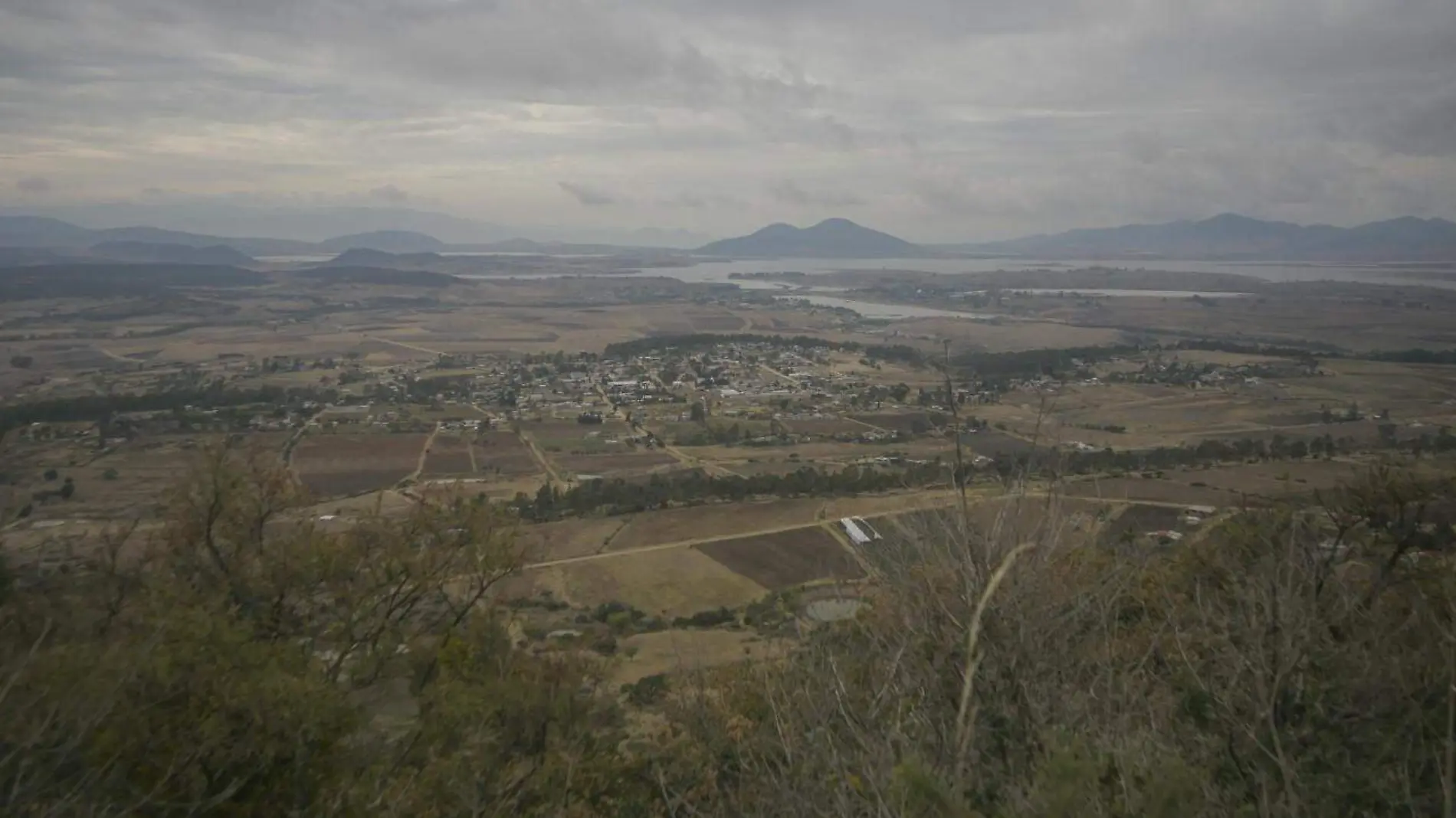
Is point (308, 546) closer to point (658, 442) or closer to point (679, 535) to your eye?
point (679, 535)

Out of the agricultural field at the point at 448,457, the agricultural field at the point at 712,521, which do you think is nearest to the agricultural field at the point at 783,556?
the agricultural field at the point at 712,521

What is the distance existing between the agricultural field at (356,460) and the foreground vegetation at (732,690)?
1652 centimetres

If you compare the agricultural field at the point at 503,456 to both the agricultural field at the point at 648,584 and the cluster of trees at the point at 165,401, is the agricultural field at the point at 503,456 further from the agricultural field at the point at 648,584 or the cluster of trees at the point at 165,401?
the cluster of trees at the point at 165,401

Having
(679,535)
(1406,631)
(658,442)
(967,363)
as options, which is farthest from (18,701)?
(967,363)

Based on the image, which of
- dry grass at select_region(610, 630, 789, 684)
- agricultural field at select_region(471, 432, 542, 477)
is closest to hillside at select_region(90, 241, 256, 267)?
agricultural field at select_region(471, 432, 542, 477)

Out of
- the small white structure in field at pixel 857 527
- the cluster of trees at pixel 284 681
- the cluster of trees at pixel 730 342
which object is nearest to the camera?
the cluster of trees at pixel 284 681

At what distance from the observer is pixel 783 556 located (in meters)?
20.7

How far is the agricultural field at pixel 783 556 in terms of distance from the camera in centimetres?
1886

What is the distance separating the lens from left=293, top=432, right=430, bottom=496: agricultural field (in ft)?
83.4

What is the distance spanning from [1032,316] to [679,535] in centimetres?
5929

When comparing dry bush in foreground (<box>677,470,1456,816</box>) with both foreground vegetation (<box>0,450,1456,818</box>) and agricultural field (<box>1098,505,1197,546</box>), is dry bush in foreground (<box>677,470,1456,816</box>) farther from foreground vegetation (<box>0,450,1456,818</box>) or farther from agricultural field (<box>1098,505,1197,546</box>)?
agricultural field (<box>1098,505,1197,546</box>)

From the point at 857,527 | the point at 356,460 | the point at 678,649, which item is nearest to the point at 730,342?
the point at 356,460

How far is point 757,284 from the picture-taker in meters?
125

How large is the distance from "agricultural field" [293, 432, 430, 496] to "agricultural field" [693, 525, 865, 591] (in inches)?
416
